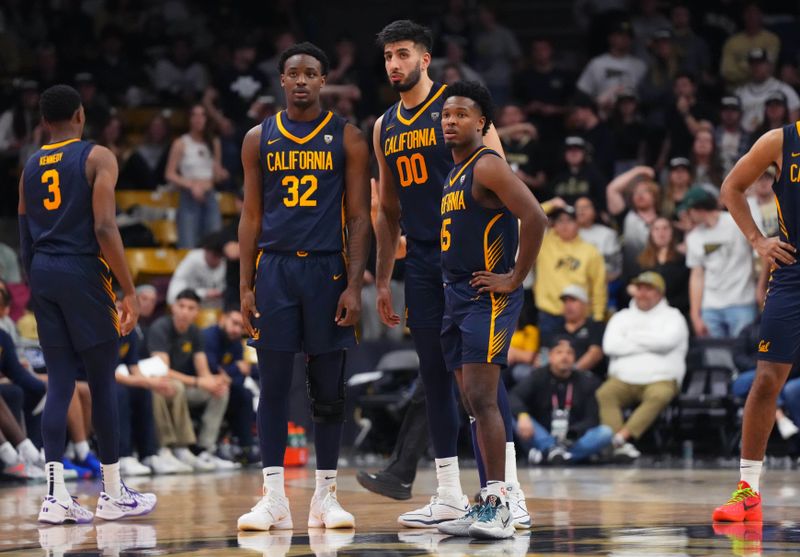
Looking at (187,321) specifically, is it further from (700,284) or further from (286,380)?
(286,380)

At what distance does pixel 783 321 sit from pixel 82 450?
6111 mm

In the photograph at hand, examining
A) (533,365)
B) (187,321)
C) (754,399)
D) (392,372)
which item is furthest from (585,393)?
(754,399)

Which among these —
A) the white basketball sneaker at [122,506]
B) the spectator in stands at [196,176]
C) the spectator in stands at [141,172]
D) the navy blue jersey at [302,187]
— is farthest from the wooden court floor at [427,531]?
the spectator in stands at [141,172]

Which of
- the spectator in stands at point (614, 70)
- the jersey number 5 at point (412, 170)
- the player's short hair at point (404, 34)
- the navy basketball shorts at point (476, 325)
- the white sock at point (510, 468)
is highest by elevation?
the spectator in stands at point (614, 70)

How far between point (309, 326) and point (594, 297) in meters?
7.07

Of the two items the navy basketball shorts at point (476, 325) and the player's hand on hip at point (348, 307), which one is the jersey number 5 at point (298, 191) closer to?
the player's hand on hip at point (348, 307)

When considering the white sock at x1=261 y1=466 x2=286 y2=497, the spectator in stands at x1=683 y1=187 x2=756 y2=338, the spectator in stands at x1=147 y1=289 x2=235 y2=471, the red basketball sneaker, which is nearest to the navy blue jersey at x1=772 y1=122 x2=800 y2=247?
the red basketball sneaker

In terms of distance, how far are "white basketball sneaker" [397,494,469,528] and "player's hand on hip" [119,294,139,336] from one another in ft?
6.12

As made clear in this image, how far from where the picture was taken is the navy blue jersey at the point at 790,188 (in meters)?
7.14

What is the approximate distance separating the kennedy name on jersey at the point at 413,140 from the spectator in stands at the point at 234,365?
612 cm

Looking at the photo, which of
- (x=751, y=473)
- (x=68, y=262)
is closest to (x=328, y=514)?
(x=68, y=262)

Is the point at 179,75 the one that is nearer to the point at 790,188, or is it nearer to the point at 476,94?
the point at 476,94

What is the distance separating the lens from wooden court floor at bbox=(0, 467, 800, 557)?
6.08 m

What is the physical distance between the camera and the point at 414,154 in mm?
7098
